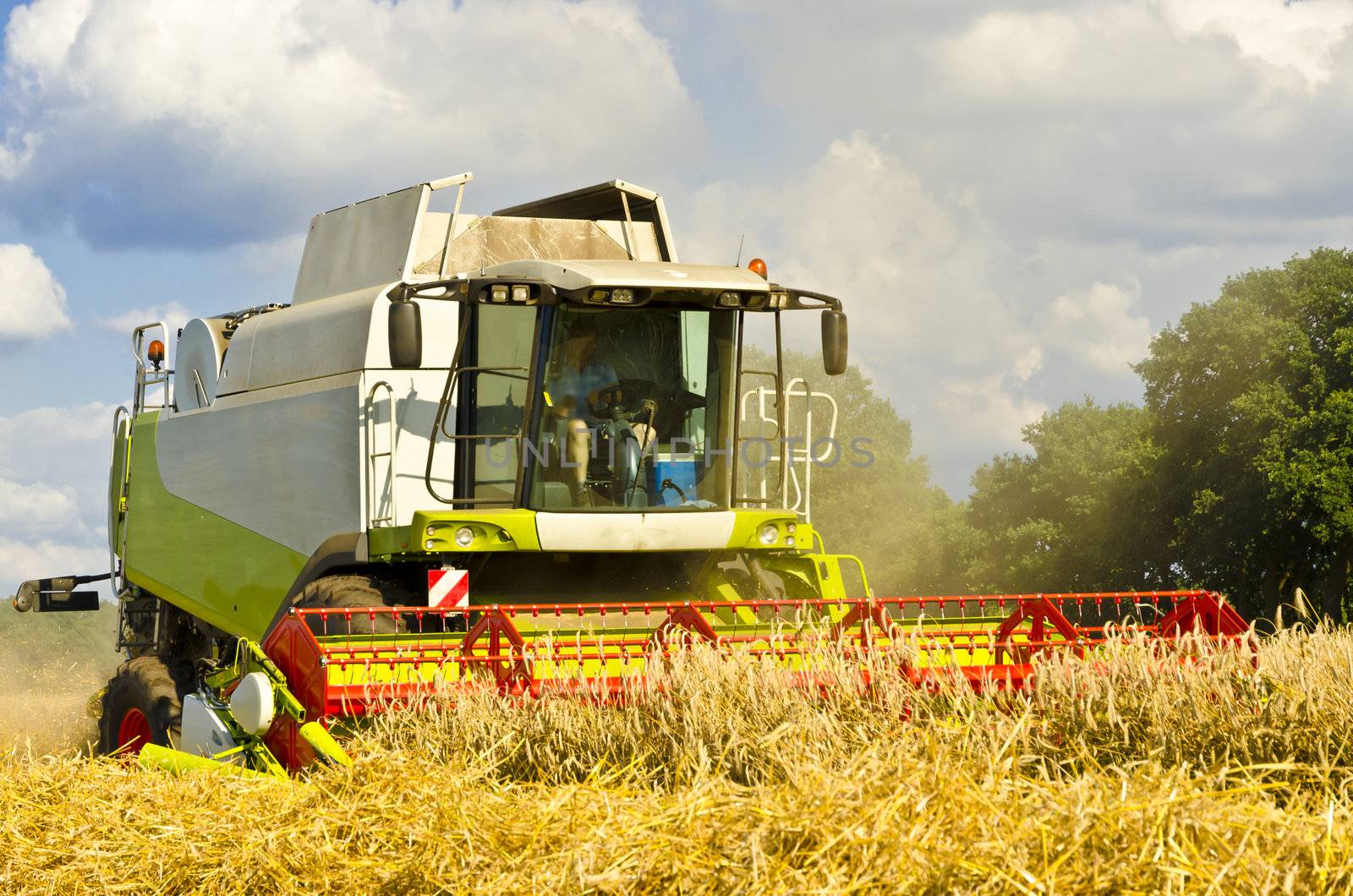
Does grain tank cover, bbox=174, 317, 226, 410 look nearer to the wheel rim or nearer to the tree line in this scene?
the wheel rim

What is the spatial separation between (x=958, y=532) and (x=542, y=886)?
43.5m

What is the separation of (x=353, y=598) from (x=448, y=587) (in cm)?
49

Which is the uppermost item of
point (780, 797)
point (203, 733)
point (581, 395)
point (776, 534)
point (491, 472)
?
point (581, 395)

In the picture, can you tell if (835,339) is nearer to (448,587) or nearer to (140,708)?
(448,587)

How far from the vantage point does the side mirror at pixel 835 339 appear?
7801 mm

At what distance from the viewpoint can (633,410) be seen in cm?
742

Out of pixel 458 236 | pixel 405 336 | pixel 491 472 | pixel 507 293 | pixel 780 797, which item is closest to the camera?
pixel 780 797

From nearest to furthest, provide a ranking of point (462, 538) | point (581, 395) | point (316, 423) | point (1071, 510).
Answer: point (462, 538), point (581, 395), point (316, 423), point (1071, 510)

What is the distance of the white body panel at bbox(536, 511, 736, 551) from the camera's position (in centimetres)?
712

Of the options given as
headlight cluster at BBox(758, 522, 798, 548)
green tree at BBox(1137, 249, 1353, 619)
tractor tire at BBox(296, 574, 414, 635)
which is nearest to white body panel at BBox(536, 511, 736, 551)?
headlight cluster at BBox(758, 522, 798, 548)

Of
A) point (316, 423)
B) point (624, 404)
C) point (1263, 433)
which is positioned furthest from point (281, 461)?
point (1263, 433)

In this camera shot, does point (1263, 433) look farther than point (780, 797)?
Yes

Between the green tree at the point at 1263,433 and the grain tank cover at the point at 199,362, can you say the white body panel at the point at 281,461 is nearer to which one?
the grain tank cover at the point at 199,362

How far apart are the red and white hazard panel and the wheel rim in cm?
242
